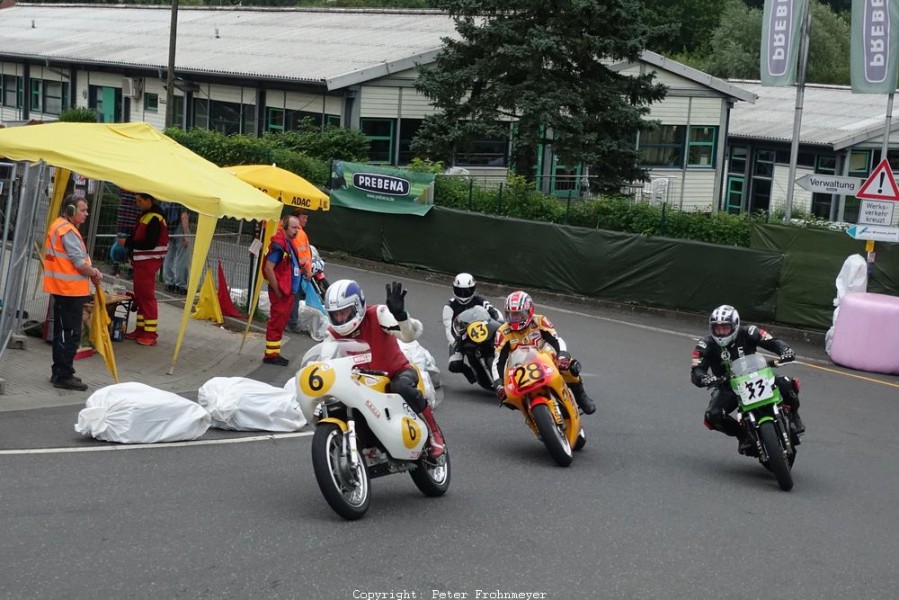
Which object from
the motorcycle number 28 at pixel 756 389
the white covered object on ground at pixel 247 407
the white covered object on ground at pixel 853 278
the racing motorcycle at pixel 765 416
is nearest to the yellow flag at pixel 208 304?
the white covered object on ground at pixel 247 407

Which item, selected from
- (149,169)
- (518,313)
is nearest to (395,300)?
(518,313)

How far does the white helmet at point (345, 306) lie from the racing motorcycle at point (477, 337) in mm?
4947

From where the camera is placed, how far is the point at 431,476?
9.06 meters

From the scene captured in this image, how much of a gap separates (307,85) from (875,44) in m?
18.1

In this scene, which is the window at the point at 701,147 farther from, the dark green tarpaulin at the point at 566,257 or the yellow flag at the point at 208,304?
the yellow flag at the point at 208,304

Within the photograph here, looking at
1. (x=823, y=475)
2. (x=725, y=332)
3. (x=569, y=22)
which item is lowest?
(x=823, y=475)

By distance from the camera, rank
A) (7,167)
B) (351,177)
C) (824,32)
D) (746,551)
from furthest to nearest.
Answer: (824,32)
(351,177)
(7,167)
(746,551)

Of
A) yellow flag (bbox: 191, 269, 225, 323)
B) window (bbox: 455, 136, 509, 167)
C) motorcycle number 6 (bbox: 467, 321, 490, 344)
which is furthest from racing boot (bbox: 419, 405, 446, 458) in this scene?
window (bbox: 455, 136, 509, 167)

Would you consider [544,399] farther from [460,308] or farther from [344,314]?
[460,308]

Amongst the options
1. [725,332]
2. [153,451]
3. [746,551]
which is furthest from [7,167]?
[746,551]

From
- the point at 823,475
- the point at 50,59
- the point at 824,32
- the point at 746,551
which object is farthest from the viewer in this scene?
the point at 824,32

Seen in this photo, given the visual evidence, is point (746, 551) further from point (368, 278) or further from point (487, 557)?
point (368, 278)

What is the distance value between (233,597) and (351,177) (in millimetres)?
20914

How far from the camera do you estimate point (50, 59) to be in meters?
47.9
